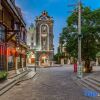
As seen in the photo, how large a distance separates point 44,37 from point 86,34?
60.3 m

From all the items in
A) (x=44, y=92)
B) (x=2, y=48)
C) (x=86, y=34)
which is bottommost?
(x=44, y=92)

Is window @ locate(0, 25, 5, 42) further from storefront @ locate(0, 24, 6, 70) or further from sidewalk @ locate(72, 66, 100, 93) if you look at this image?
sidewalk @ locate(72, 66, 100, 93)

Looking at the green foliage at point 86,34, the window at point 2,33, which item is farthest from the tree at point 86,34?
the window at point 2,33

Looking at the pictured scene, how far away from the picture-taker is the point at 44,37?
3772 inches

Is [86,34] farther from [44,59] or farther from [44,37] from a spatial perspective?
[44,59]

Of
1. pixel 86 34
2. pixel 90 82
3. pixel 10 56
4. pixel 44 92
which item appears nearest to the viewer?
pixel 44 92

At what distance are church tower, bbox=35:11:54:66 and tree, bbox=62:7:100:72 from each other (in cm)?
5731

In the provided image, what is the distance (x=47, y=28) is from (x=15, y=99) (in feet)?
270

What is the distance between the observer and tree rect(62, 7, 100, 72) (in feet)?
119

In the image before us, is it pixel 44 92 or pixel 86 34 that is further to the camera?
pixel 86 34

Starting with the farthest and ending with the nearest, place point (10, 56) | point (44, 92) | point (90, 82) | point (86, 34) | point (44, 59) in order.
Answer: point (44, 59) < point (86, 34) < point (10, 56) < point (90, 82) < point (44, 92)

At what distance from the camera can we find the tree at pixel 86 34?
36406 millimetres

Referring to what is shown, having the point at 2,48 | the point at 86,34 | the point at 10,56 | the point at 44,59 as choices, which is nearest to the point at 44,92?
→ the point at 2,48

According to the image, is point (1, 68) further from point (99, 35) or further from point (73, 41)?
point (99, 35)
